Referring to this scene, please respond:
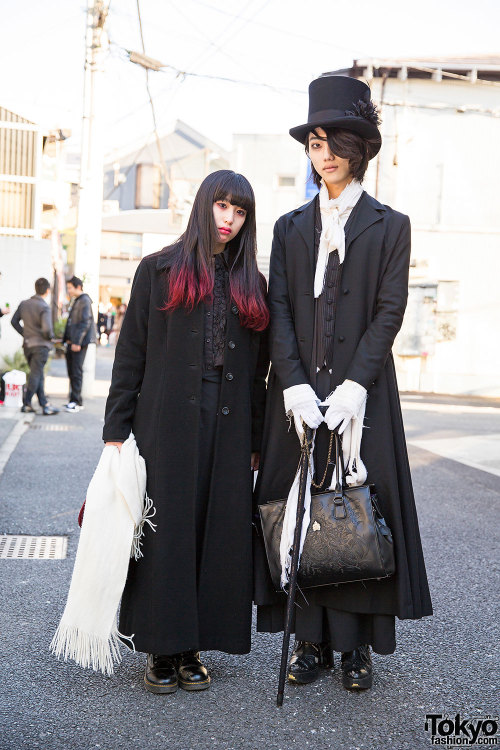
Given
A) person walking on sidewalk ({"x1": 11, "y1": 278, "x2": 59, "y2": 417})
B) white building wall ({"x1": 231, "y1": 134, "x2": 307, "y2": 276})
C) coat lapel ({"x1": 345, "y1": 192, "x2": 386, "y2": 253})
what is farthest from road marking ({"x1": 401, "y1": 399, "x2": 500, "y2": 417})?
white building wall ({"x1": 231, "y1": 134, "x2": 307, "y2": 276})

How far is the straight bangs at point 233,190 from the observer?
10.6 feet

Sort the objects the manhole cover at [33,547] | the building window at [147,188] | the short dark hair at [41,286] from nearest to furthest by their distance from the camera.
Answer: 1. the manhole cover at [33,547]
2. the short dark hair at [41,286]
3. the building window at [147,188]

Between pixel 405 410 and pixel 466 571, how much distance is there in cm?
1016

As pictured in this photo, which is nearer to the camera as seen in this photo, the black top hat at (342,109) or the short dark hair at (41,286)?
the black top hat at (342,109)

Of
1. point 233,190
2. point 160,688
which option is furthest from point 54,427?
point 233,190

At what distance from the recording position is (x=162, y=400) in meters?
3.23

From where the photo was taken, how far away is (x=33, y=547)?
5.27 metres

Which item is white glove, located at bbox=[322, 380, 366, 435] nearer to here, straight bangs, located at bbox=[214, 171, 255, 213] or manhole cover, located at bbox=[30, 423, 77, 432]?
straight bangs, located at bbox=[214, 171, 255, 213]

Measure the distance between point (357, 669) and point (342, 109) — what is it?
214 centimetres

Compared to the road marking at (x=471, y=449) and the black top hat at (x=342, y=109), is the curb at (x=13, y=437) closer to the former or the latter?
the road marking at (x=471, y=449)

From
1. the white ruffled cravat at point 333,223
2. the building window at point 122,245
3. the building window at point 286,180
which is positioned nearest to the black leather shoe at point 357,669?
the white ruffled cravat at point 333,223

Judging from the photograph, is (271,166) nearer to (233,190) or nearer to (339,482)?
(233,190)

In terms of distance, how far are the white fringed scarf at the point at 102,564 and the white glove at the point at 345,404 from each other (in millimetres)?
779

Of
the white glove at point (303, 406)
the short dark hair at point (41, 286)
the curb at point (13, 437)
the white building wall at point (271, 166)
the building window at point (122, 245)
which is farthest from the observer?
the building window at point (122, 245)
